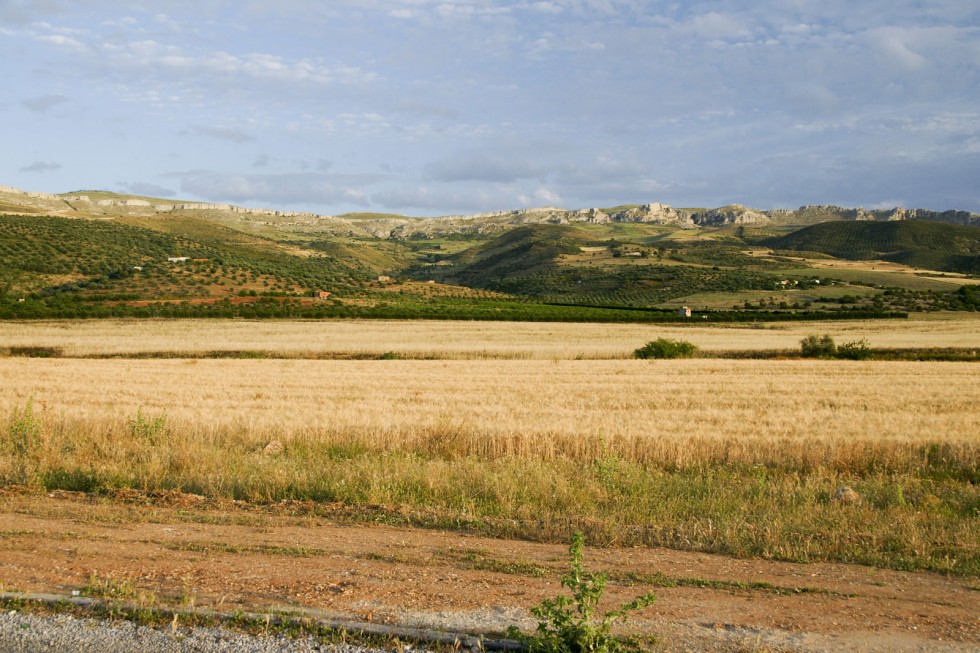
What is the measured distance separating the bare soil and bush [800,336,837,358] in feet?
127

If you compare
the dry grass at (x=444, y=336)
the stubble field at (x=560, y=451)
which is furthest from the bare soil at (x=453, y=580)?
the dry grass at (x=444, y=336)

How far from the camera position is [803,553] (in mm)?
7180

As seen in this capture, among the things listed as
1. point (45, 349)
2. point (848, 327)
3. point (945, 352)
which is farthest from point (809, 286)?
point (45, 349)

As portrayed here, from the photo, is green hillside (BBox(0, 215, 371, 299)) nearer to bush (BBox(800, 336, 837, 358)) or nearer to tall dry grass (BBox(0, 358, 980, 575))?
tall dry grass (BBox(0, 358, 980, 575))

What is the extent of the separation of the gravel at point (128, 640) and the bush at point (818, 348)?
139 ft

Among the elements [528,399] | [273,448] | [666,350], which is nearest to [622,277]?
[666,350]

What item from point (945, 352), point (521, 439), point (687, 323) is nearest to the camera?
point (521, 439)

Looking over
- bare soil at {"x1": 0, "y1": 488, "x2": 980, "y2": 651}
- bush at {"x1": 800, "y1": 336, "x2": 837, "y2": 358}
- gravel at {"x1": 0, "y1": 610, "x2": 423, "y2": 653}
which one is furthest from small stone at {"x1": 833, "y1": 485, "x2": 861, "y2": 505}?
bush at {"x1": 800, "y1": 336, "x2": 837, "y2": 358}

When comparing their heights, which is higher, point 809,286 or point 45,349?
point 809,286

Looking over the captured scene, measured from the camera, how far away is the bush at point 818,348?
4209 centimetres

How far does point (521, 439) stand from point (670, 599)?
7.31 meters

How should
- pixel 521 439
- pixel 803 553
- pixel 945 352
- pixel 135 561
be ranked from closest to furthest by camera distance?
pixel 135 561 < pixel 803 553 < pixel 521 439 < pixel 945 352

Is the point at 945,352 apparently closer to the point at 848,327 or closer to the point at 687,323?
the point at 848,327

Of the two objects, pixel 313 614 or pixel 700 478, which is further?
pixel 700 478
